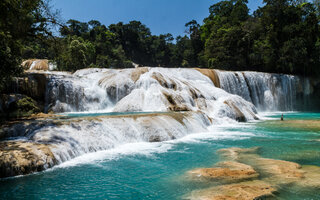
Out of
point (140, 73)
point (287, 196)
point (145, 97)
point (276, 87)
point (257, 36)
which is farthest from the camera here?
point (257, 36)

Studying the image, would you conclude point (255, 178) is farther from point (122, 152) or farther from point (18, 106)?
point (18, 106)

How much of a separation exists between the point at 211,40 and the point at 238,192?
1525 inches

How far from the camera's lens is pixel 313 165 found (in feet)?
21.2

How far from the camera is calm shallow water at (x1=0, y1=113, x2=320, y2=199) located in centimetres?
493

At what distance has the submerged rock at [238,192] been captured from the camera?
4348 mm

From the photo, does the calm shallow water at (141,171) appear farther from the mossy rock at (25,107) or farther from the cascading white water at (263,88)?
the cascading white water at (263,88)

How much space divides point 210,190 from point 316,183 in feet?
7.60

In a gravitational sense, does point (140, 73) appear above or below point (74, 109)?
above

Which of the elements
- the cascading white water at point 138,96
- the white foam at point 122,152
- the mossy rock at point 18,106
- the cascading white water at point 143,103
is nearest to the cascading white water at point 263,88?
the cascading white water at point 143,103

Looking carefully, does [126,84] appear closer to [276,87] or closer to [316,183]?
[316,183]

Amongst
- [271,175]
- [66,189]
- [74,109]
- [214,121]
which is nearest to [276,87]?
[214,121]

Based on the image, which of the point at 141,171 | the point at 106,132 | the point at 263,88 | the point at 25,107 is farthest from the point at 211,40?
the point at 141,171

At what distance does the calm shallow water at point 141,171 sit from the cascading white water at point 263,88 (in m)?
17.0

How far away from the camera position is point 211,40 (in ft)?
133
